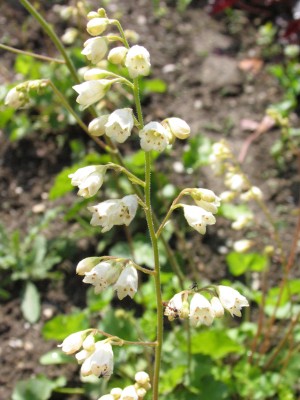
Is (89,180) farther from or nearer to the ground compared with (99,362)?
farther from the ground

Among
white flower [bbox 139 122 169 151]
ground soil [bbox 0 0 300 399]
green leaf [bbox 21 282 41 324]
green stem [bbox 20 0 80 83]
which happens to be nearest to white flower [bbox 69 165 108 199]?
white flower [bbox 139 122 169 151]

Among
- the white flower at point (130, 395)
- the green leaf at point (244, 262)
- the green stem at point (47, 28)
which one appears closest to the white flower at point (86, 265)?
the white flower at point (130, 395)

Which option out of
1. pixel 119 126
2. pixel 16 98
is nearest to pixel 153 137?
pixel 119 126

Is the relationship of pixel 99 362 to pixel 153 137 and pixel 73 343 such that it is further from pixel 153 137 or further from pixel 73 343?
pixel 153 137

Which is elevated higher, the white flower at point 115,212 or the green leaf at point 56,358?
the white flower at point 115,212

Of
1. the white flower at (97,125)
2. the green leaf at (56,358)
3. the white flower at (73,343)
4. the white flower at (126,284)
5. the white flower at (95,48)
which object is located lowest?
the green leaf at (56,358)

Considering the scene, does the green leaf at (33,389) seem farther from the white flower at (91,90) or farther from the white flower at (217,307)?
the white flower at (91,90)
